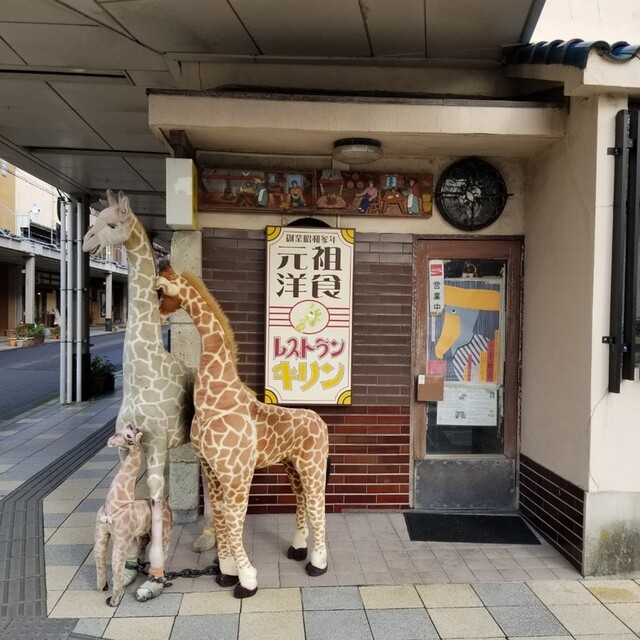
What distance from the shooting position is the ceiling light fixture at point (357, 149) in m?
4.10

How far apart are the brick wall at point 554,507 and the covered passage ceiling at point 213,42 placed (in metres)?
3.33

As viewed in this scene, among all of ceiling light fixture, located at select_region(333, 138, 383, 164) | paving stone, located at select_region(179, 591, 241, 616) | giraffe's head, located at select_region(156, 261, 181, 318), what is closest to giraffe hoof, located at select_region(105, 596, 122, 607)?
paving stone, located at select_region(179, 591, 241, 616)

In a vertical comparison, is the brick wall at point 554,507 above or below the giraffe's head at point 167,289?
below

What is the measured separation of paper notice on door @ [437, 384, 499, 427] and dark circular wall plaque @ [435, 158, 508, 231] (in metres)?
1.52

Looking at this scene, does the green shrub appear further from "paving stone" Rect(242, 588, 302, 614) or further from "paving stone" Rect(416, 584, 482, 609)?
"paving stone" Rect(416, 584, 482, 609)

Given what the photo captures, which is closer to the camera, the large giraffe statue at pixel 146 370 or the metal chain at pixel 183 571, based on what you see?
the large giraffe statue at pixel 146 370

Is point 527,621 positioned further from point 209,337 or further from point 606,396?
point 209,337

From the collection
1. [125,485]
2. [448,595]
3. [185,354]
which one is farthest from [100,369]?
[448,595]

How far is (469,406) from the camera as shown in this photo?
15.8 ft

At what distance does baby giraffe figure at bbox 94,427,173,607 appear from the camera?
10.5ft

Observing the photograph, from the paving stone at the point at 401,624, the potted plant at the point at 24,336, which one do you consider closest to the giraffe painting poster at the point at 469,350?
the paving stone at the point at 401,624

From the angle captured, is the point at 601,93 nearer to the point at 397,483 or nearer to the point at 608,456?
the point at 608,456

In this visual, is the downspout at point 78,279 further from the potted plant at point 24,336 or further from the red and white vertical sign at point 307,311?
the potted plant at point 24,336

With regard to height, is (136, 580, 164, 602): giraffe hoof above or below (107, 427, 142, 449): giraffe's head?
below
